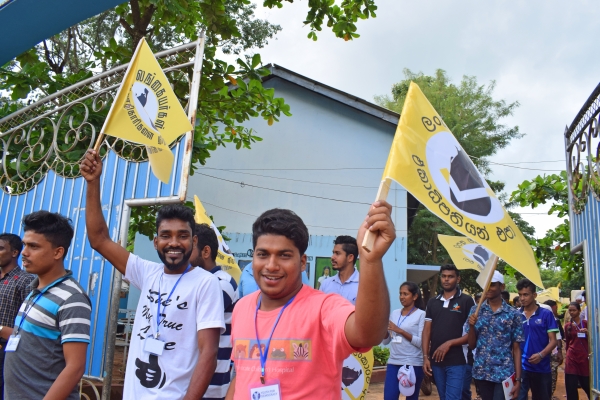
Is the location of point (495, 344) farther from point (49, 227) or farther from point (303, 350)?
point (49, 227)

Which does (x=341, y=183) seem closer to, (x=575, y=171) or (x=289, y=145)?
(x=289, y=145)

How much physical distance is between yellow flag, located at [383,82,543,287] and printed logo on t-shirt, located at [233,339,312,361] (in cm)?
77

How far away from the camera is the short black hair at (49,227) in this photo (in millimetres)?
3400

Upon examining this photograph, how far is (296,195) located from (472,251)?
31.3 feet

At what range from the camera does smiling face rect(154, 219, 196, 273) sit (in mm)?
3344

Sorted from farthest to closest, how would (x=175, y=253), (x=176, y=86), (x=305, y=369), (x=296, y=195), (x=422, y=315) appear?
(x=296, y=195) → (x=422, y=315) → (x=176, y=86) → (x=175, y=253) → (x=305, y=369)

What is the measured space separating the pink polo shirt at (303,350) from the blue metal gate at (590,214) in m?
3.50

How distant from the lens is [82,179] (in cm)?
534

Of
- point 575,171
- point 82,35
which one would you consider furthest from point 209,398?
point 82,35

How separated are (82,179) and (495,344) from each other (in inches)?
177

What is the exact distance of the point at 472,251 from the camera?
6457mm

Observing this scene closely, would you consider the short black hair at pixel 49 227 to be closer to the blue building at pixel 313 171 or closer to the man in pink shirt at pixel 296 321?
the man in pink shirt at pixel 296 321

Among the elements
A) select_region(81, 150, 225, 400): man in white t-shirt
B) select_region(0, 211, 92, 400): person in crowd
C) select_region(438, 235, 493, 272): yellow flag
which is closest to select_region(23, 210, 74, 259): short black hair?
select_region(81, 150, 225, 400): man in white t-shirt

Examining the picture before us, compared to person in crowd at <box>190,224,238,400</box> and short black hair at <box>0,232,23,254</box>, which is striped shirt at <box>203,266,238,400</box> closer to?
person in crowd at <box>190,224,238,400</box>
